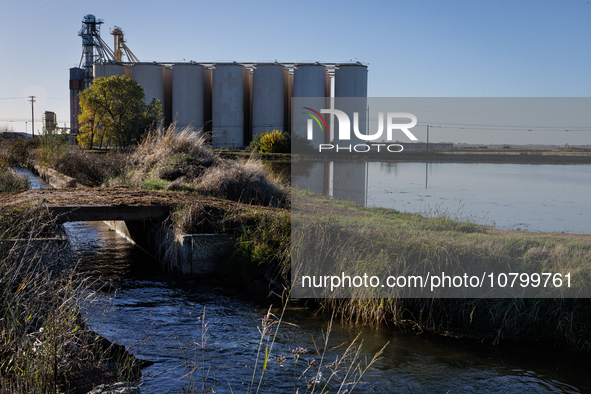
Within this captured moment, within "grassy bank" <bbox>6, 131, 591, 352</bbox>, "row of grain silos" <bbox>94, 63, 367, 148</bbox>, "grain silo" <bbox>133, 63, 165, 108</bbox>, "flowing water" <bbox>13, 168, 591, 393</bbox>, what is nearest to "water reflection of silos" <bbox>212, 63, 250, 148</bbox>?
"row of grain silos" <bbox>94, 63, 367, 148</bbox>

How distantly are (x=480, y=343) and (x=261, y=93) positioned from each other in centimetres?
5668

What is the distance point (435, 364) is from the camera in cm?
584

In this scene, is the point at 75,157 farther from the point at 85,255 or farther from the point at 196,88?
the point at 196,88

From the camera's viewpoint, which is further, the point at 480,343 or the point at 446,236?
the point at 446,236

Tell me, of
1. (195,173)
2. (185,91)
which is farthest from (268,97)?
(195,173)

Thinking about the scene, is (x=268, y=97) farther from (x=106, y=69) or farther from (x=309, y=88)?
(x=106, y=69)

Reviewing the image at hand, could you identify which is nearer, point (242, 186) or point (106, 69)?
point (242, 186)

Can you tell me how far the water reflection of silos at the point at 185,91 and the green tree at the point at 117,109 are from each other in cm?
1093

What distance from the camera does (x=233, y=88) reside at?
2360 inches

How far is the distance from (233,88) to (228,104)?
2059 millimetres

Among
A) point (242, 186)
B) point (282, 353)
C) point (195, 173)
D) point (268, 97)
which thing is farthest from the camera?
point (268, 97)

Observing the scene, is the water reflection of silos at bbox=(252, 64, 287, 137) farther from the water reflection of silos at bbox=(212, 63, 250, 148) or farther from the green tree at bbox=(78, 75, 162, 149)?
the green tree at bbox=(78, 75, 162, 149)

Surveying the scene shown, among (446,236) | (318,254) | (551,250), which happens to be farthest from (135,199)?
(551,250)

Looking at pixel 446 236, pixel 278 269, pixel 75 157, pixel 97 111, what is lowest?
pixel 278 269
